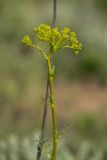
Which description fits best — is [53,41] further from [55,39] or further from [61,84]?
[61,84]

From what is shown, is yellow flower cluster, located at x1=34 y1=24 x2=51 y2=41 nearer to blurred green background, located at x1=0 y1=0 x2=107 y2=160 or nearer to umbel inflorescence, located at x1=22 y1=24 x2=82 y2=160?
umbel inflorescence, located at x1=22 y1=24 x2=82 y2=160

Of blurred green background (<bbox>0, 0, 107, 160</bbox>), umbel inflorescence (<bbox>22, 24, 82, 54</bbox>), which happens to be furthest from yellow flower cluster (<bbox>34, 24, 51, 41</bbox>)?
blurred green background (<bbox>0, 0, 107, 160</bbox>)

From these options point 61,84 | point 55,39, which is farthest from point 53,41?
point 61,84

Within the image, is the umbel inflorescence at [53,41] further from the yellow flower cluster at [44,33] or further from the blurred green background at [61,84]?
the blurred green background at [61,84]

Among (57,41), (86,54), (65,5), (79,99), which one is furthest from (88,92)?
(57,41)

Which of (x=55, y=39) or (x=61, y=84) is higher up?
(x=55, y=39)

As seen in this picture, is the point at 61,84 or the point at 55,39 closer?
the point at 55,39

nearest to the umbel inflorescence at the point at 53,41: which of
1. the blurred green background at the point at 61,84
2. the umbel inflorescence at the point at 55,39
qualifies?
the umbel inflorescence at the point at 55,39

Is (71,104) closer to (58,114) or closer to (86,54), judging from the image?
(58,114)
